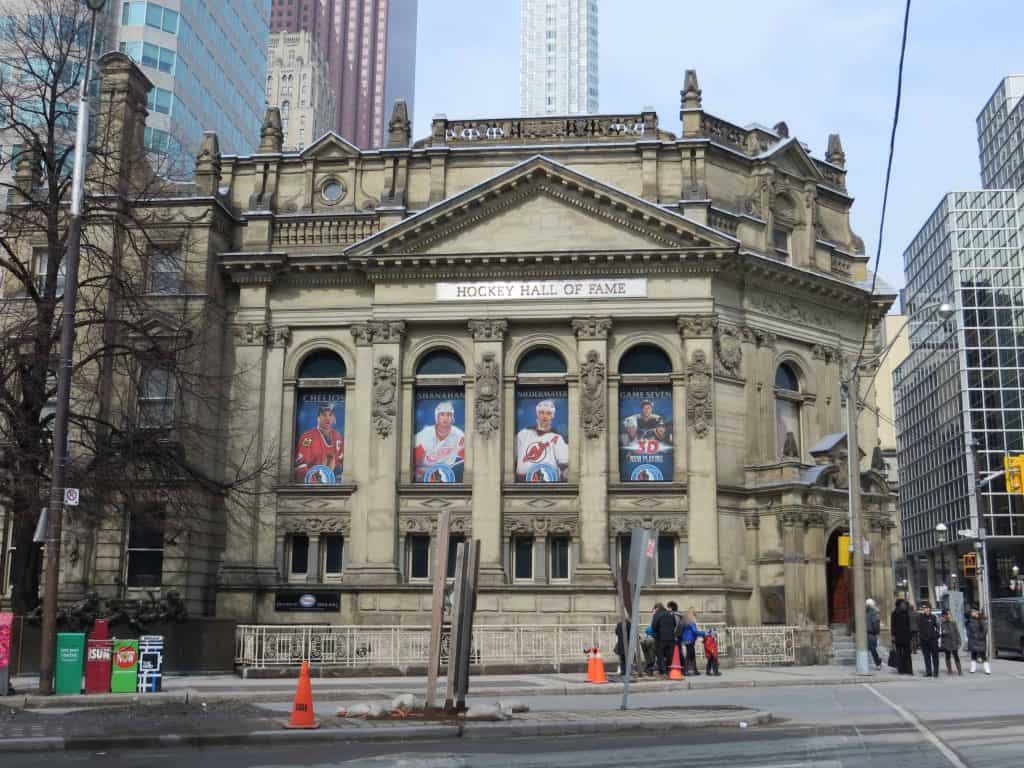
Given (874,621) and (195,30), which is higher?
(195,30)

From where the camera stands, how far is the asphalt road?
13367 mm

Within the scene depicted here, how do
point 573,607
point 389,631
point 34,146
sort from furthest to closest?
point 573,607, point 389,631, point 34,146

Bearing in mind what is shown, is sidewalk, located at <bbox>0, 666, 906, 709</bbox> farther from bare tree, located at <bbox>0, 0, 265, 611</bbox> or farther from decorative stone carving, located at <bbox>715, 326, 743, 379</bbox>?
decorative stone carving, located at <bbox>715, 326, 743, 379</bbox>

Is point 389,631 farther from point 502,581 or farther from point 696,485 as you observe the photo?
point 696,485

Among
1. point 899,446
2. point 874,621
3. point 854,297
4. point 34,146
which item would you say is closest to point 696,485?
point 874,621

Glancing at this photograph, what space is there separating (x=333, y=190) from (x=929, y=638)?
24951mm

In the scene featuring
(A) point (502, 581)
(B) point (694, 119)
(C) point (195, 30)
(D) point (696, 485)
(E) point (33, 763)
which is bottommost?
(E) point (33, 763)

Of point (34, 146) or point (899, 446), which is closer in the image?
point (34, 146)

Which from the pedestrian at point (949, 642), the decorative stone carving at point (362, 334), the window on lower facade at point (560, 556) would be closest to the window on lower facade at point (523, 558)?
the window on lower facade at point (560, 556)

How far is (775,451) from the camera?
39875 mm

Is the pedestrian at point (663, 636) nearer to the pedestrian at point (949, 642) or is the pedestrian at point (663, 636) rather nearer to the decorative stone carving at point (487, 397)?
the pedestrian at point (949, 642)

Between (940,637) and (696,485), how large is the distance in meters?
8.52

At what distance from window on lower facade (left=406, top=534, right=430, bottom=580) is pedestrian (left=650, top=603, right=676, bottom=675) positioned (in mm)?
11550

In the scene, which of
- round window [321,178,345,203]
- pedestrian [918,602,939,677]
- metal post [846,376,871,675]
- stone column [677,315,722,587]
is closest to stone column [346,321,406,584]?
round window [321,178,345,203]
